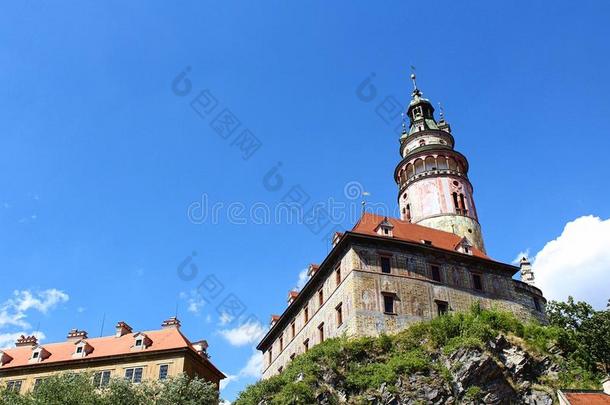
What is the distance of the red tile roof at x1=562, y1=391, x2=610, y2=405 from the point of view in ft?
88.1

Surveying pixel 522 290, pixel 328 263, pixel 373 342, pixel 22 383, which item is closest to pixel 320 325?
pixel 328 263

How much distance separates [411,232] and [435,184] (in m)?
10.3

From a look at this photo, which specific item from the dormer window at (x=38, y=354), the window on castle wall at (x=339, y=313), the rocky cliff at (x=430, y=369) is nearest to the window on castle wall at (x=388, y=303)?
the rocky cliff at (x=430, y=369)

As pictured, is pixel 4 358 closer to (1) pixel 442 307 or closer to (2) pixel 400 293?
(2) pixel 400 293

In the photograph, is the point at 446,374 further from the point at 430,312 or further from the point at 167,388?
the point at 167,388

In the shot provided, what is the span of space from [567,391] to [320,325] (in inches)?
647

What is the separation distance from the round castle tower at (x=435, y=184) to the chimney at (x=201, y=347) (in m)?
21.0

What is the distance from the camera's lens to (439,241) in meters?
43.3

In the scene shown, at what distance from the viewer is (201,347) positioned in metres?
50.8

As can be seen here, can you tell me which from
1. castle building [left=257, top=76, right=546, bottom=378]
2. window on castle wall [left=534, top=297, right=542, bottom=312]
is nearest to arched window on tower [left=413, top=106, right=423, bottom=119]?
castle building [left=257, top=76, right=546, bottom=378]

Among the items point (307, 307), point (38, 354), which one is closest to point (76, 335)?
point (38, 354)

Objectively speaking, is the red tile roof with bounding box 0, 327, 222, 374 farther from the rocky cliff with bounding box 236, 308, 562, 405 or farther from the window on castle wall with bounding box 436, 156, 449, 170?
the window on castle wall with bounding box 436, 156, 449, 170

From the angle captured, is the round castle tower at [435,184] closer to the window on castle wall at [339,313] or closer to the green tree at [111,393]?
the window on castle wall at [339,313]

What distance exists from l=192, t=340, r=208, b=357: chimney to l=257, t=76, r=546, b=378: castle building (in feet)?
15.7
